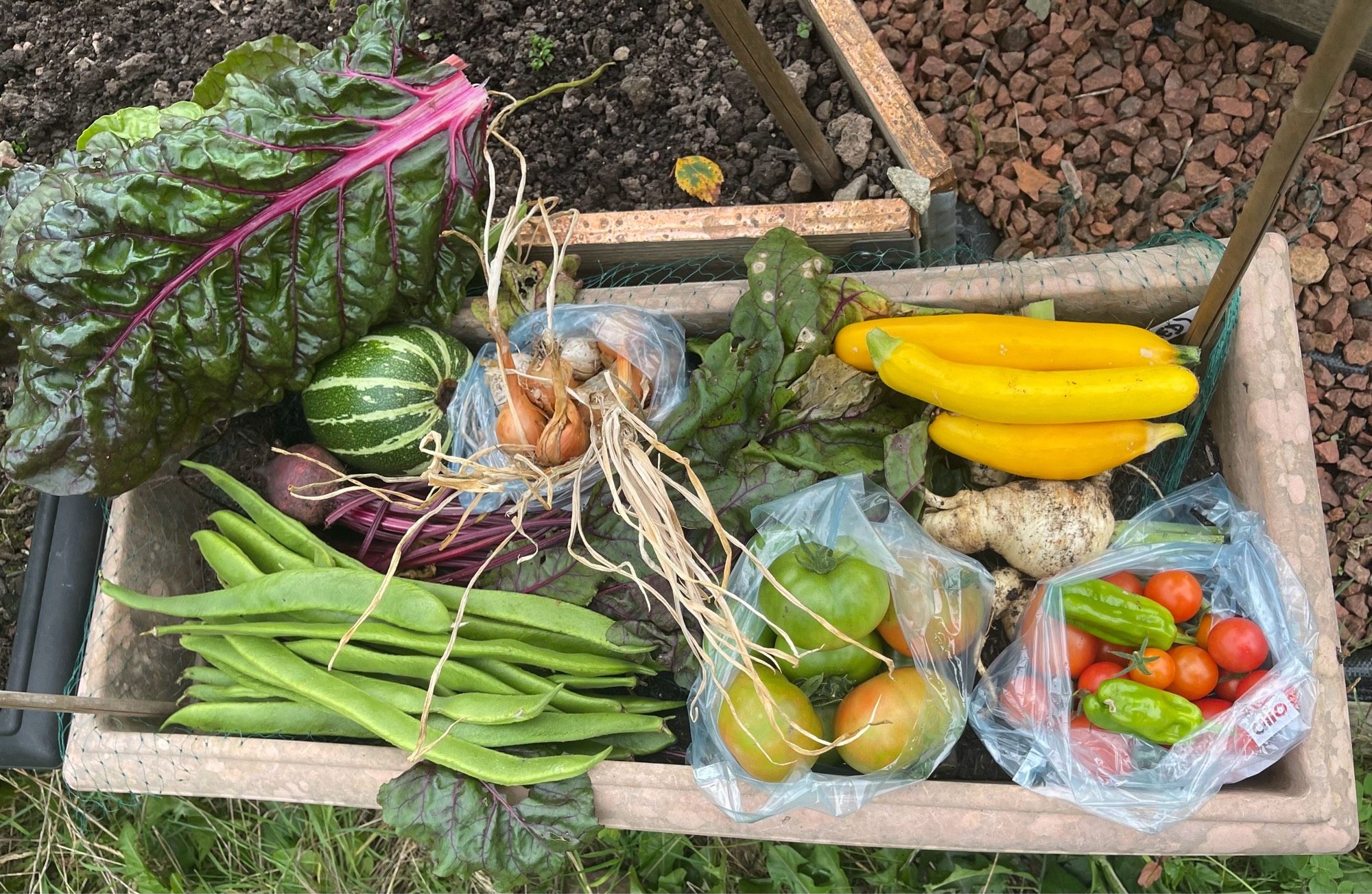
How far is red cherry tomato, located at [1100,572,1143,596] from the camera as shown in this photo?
1713 mm

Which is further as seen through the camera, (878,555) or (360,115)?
(360,115)

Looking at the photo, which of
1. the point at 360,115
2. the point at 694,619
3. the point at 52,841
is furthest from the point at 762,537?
the point at 52,841

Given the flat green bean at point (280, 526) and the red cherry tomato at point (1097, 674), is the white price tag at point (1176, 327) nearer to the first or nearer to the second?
the red cherry tomato at point (1097, 674)

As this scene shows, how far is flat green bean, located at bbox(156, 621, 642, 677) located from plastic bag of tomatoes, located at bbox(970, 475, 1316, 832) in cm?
73

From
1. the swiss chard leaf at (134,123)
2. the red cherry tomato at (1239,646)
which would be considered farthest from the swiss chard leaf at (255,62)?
the red cherry tomato at (1239,646)

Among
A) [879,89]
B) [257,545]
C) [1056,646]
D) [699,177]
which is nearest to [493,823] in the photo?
[257,545]

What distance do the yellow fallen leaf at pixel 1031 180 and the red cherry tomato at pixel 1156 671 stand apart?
47.5 inches

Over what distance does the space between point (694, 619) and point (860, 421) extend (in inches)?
19.8

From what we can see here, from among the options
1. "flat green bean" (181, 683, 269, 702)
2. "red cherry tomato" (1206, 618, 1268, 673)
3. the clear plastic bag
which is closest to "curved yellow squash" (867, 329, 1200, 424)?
"red cherry tomato" (1206, 618, 1268, 673)

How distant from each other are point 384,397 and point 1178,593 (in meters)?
1.55

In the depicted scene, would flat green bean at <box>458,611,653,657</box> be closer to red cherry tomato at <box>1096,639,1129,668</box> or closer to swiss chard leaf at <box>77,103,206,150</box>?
red cherry tomato at <box>1096,639,1129,668</box>

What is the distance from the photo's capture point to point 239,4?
259 centimetres

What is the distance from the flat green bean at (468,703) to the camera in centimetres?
163

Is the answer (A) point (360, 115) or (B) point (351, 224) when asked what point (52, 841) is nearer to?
(B) point (351, 224)
